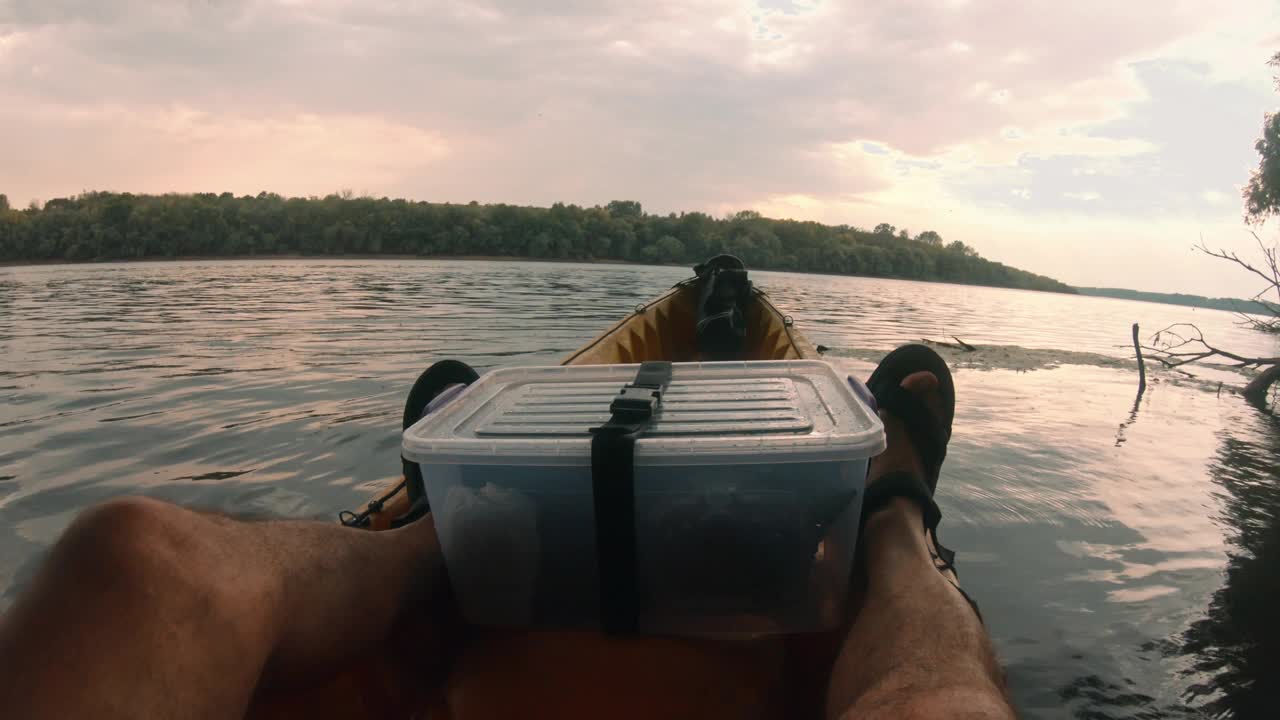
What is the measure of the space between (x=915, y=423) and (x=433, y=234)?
65349mm

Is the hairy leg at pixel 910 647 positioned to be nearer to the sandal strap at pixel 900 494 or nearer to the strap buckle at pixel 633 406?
the sandal strap at pixel 900 494

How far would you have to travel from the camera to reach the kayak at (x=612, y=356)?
1.42 meters

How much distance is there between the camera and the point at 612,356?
163 inches

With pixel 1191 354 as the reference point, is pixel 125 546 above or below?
above

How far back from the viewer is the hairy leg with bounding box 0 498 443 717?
90 centimetres

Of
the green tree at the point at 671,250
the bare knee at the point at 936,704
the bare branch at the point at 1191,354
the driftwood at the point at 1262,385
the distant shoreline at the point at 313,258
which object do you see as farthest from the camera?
the green tree at the point at 671,250

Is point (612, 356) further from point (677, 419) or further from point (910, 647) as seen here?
point (910, 647)

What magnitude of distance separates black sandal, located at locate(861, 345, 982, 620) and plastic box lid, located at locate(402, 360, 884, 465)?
1.33ft

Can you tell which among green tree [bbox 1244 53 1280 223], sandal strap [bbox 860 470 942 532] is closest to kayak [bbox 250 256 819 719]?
sandal strap [bbox 860 470 942 532]

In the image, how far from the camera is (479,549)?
1482mm

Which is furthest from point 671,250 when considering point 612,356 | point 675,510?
point 675,510

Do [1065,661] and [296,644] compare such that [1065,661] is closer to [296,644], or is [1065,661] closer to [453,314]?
[296,644]

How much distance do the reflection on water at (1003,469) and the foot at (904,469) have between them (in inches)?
39.6

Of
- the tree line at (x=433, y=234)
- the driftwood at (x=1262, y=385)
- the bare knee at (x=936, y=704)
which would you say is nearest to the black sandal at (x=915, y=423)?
the bare knee at (x=936, y=704)
